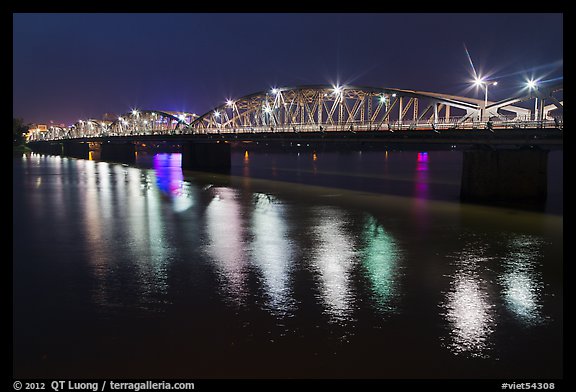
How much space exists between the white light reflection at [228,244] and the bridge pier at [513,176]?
1851cm

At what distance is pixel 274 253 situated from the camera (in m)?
23.5

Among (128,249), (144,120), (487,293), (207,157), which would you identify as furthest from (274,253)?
(144,120)

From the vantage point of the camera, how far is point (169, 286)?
59.5ft

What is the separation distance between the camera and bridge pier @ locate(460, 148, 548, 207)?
39.3m

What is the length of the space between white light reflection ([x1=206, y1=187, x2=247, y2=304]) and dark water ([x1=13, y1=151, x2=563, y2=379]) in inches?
4.0

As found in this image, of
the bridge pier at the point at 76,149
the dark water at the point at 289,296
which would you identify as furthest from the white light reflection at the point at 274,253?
the bridge pier at the point at 76,149

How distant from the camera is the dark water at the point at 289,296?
1240 cm

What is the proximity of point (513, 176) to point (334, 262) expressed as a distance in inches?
937

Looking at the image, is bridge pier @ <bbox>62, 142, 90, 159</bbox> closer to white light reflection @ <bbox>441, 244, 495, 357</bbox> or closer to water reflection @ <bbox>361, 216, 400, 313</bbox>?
water reflection @ <bbox>361, 216, 400, 313</bbox>

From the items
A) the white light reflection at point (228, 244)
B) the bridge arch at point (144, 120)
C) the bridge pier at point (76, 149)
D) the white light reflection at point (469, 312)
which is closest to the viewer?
the white light reflection at point (469, 312)

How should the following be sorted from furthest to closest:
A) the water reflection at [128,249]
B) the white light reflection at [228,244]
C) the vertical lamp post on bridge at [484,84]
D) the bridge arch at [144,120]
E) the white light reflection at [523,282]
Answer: the bridge arch at [144,120]
the vertical lamp post on bridge at [484,84]
the white light reflection at [228,244]
the water reflection at [128,249]
the white light reflection at [523,282]

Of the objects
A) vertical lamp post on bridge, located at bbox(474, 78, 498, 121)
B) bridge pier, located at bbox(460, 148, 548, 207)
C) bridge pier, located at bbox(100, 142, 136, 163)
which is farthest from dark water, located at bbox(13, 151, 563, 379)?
bridge pier, located at bbox(100, 142, 136, 163)

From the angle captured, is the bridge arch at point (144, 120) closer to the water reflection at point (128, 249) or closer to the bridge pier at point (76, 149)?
the bridge pier at point (76, 149)

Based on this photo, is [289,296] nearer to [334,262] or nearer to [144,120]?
[334,262]
